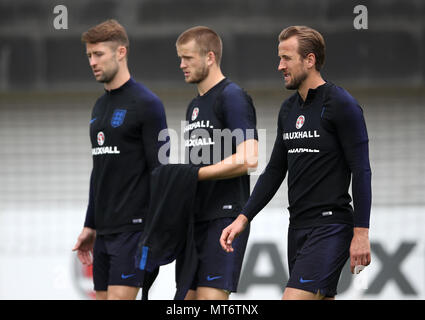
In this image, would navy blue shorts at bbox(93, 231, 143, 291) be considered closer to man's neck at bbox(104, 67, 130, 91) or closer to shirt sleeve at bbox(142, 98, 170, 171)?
shirt sleeve at bbox(142, 98, 170, 171)

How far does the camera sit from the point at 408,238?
9961mm

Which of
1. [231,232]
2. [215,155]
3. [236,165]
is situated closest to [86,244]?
[215,155]

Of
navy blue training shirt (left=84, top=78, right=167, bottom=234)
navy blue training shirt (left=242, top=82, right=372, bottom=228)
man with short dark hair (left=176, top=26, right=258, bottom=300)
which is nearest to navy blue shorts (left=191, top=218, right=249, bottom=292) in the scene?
man with short dark hair (left=176, top=26, right=258, bottom=300)

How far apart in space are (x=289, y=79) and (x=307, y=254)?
98cm

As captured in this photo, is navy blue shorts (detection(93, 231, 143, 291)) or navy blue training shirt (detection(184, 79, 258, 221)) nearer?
navy blue training shirt (detection(184, 79, 258, 221))

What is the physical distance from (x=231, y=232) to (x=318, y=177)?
0.58 metres

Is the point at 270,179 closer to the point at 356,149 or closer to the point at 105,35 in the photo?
the point at 356,149

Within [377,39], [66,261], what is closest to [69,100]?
[66,261]

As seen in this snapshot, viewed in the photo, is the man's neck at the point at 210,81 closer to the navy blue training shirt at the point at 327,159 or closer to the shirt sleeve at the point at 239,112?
the shirt sleeve at the point at 239,112

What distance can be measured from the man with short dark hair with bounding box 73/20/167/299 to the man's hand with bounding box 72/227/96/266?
0.17 metres

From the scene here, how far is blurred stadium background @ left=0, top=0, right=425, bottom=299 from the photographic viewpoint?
952 centimetres

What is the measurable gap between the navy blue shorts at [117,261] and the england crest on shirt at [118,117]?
0.72m

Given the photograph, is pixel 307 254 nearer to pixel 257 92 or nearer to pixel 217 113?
pixel 217 113

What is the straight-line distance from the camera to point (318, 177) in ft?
16.0
